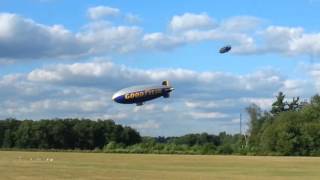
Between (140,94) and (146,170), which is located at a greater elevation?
(140,94)

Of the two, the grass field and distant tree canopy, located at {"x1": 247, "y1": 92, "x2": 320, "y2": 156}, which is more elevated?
distant tree canopy, located at {"x1": 247, "y1": 92, "x2": 320, "y2": 156}

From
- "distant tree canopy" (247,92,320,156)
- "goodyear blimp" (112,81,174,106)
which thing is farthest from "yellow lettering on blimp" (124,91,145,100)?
"distant tree canopy" (247,92,320,156)

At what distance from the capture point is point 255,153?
151250 mm

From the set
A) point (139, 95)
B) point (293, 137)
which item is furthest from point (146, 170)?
point (293, 137)

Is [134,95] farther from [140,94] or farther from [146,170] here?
[146,170]

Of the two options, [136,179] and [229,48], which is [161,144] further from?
[136,179]

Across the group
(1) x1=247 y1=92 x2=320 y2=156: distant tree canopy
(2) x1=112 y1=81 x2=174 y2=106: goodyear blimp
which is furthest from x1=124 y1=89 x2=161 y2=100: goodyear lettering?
(1) x1=247 y1=92 x2=320 y2=156: distant tree canopy

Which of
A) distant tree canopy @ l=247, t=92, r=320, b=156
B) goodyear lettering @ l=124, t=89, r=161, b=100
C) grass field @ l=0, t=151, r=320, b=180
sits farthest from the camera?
distant tree canopy @ l=247, t=92, r=320, b=156

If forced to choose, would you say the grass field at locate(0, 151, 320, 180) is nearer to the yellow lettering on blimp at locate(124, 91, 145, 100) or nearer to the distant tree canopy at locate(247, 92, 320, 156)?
the yellow lettering on blimp at locate(124, 91, 145, 100)

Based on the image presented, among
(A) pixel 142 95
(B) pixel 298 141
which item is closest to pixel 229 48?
(A) pixel 142 95

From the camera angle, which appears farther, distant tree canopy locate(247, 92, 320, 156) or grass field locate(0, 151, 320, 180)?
distant tree canopy locate(247, 92, 320, 156)

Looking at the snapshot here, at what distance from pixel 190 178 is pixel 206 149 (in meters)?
108

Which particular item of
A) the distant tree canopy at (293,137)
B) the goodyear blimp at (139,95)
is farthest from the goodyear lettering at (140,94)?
the distant tree canopy at (293,137)

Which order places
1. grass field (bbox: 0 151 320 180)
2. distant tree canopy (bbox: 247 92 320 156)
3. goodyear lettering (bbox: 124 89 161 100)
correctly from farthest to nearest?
distant tree canopy (bbox: 247 92 320 156)
goodyear lettering (bbox: 124 89 161 100)
grass field (bbox: 0 151 320 180)
